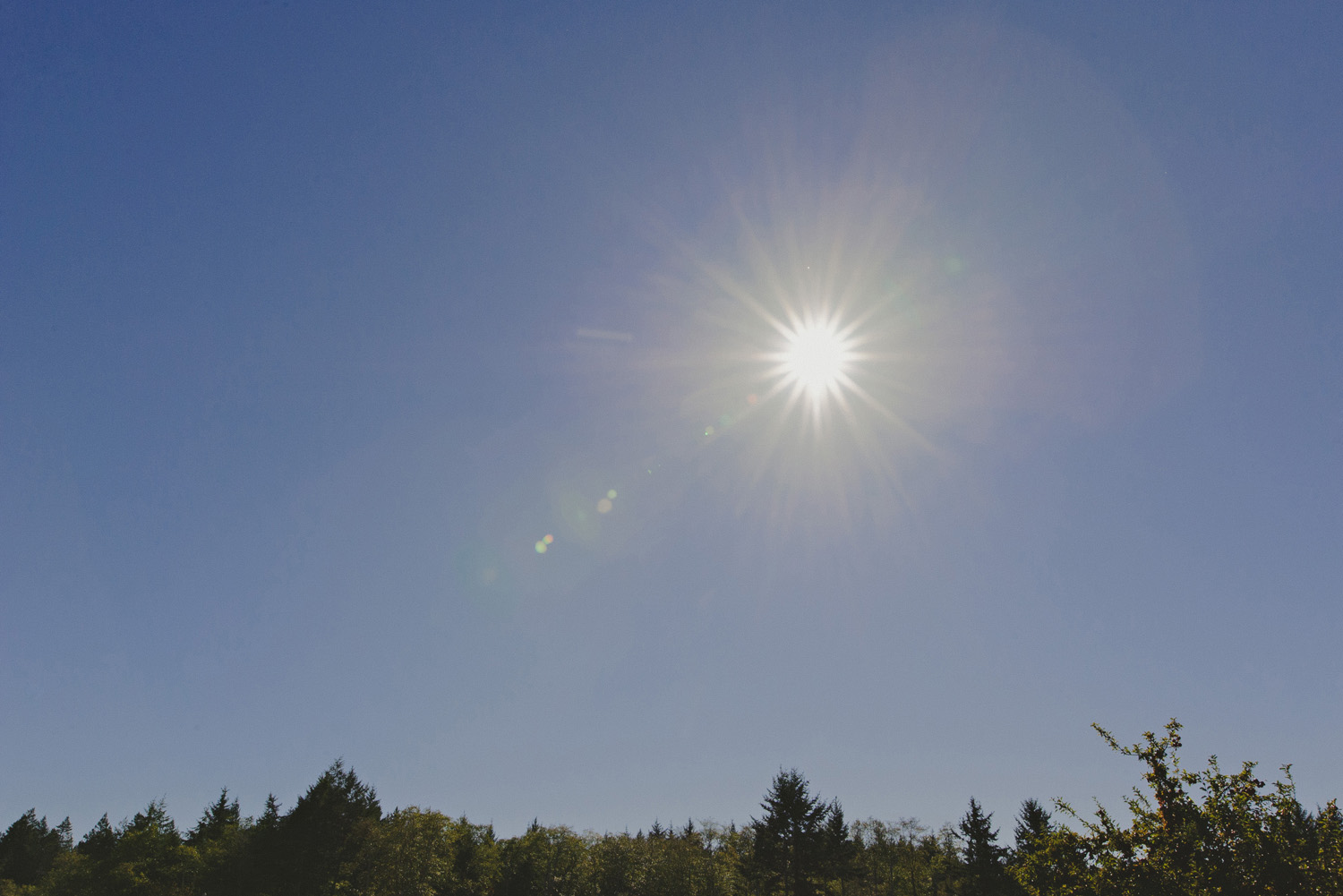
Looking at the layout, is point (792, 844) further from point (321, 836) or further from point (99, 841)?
point (99, 841)

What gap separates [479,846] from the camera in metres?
66.5

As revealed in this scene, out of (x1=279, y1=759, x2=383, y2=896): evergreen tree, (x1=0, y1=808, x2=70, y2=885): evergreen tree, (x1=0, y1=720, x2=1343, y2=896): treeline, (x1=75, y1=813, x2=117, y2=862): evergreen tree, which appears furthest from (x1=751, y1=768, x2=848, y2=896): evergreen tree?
(x1=0, y1=808, x2=70, y2=885): evergreen tree

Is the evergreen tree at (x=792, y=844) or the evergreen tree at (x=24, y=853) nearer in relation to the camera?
the evergreen tree at (x=792, y=844)

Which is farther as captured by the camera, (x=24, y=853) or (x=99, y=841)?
(x=24, y=853)

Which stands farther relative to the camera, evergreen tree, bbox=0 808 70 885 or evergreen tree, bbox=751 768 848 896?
evergreen tree, bbox=0 808 70 885

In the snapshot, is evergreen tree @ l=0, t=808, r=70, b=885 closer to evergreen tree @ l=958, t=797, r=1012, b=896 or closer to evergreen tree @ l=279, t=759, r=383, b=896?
evergreen tree @ l=279, t=759, r=383, b=896

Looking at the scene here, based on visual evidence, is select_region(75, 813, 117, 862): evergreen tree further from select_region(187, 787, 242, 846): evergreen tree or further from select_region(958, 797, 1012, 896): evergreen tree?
select_region(958, 797, 1012, 896): evergreen tree

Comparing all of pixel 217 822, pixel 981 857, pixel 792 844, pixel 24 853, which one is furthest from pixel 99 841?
pixel 981 857

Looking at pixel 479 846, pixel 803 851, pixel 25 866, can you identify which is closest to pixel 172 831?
pixel 479 846

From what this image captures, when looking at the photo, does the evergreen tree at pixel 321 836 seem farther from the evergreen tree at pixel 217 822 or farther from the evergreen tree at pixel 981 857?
the evergreen tree at pixel 981 857

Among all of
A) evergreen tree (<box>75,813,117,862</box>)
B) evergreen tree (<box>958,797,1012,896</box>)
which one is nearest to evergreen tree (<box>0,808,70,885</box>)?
evergreen tree (<box>75,813,117,862</box>)

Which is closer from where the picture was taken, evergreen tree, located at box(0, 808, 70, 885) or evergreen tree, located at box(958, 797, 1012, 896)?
evergreen tree, located at box(958, 797, 1012, 896)

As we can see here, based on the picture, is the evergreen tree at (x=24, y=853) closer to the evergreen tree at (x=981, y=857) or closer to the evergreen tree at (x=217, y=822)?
the evergreen tree at (x=217, y=822)

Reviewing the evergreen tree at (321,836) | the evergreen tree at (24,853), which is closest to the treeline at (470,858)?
the evergreen tree at (321,836)
